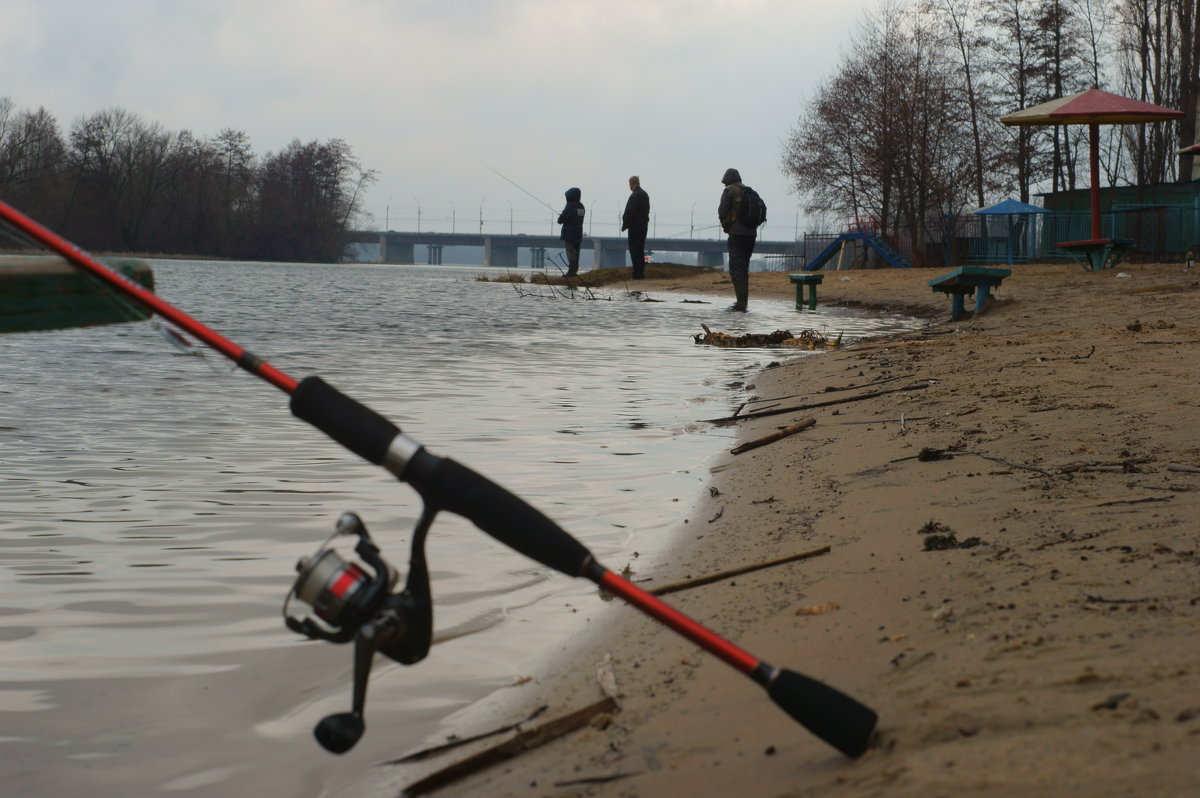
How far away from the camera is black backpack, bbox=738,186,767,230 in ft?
60.0

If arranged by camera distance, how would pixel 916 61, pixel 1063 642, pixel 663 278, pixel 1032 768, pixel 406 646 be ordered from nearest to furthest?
pixel 1032 768 → pixel 406 646 → pixel 1063 642 → pixel 663 278 → pixel 916 61

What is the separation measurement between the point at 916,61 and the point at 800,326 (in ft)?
97.7

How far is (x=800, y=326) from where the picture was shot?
615 inches

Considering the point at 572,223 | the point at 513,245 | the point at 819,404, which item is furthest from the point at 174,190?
the point at 819,404

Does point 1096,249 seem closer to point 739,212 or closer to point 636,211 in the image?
point 739,212

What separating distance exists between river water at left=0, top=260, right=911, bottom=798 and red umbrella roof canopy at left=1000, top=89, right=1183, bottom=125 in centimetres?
1045

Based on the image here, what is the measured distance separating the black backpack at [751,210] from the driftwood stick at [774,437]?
12.4 m

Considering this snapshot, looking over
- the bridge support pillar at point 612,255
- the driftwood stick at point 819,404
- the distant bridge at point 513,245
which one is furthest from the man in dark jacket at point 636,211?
the bridge support pillar at point 612,255

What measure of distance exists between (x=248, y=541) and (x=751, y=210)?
14.9 meters

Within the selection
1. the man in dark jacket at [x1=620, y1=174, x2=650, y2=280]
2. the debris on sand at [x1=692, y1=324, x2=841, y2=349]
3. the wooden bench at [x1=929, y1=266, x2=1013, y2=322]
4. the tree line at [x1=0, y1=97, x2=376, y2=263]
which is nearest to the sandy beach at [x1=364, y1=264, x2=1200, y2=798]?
the debris on sand at [x1=692, y1=324, x2=841, y2=349]

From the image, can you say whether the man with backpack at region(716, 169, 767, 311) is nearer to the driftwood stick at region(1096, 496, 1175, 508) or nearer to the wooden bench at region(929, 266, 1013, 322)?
the wooden bench at region(929, 266, 1013, 322)

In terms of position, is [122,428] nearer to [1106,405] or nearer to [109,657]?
[109,657]

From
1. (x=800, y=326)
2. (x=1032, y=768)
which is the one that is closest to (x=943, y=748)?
(x=1032, y=768)

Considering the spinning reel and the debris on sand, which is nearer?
the spinning reel
